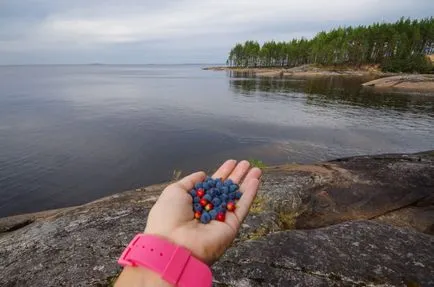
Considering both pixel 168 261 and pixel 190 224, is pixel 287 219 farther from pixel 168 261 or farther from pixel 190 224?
pixel 168 261

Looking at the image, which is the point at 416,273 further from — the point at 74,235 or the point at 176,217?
the point at 74,235

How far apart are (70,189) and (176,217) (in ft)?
54.2

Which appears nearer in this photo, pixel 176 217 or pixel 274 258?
pixel 176 217

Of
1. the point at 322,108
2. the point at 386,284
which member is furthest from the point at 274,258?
the point at 322,108

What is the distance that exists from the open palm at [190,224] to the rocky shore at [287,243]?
1.47 m

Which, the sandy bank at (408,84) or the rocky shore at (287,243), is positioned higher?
the rocky shore at (287,243)

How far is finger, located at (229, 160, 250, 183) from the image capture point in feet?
18.0

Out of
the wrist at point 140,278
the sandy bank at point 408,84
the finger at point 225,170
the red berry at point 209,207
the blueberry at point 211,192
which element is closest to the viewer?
the wrist at point 140,278

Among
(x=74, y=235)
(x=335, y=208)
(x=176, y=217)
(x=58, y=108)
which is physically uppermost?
(x=176, y=217)

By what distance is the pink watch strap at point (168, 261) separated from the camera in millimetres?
3066

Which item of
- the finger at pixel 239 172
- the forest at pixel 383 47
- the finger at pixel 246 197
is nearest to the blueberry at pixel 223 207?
the finger at pixel 246 197

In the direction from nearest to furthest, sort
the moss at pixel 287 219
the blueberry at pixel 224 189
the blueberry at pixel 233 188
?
1. the blueberry at pixel 224 189
2. the blueberry at pixel 233 188
3. the moss at pixel 287 219

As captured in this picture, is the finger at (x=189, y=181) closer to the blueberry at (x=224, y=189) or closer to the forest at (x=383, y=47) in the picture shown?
the blueberry at (x=224, y=189)

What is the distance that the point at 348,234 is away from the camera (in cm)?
656
